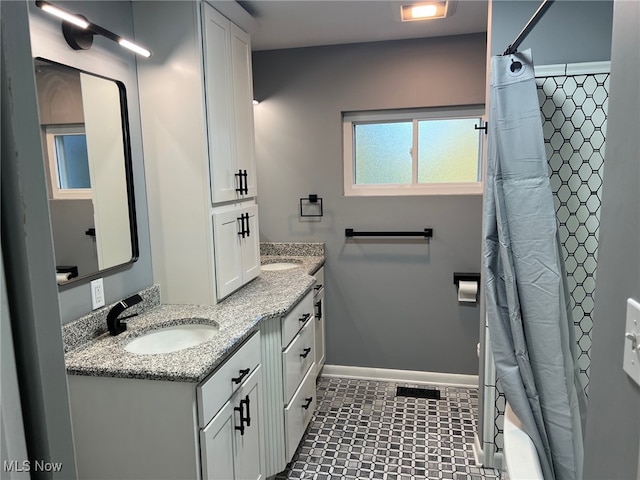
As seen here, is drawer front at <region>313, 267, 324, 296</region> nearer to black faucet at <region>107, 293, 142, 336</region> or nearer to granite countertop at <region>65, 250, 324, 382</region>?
granite countertop at <region>65, 250, 324, 382</region>

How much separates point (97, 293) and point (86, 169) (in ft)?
1.61

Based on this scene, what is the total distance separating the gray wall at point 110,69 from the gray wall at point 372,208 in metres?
1.33

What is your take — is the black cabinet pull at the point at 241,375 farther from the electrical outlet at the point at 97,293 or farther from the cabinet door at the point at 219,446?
the electrical outlet at the point at 97,293

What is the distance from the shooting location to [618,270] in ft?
2.53

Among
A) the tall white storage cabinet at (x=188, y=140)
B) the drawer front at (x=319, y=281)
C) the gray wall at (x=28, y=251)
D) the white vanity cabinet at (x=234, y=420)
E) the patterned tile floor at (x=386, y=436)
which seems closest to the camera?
the gray wall at (x=28, y=251)

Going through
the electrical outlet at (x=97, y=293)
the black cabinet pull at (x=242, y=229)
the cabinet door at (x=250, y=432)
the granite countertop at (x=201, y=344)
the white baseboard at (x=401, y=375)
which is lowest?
the white baseboard at (x=401, y=375)

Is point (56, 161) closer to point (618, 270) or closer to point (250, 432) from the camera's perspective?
point (250, 432)

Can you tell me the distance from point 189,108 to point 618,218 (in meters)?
1.70

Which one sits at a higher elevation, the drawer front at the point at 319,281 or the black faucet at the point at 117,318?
the black faucet at the point at 117,318

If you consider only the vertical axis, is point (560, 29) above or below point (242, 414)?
above

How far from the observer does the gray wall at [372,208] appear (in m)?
2.88

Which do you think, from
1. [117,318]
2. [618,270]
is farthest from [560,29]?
[117,318]

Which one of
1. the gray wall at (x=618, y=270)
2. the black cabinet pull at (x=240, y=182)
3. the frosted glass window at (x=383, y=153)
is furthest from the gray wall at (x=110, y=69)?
the frosted glass window at (x=383, y=153)

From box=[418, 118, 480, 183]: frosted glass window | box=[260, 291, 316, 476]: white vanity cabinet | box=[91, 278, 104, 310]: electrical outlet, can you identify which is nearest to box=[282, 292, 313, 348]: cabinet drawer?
box=[260, 291, 316, 476]: white vanity cabinet
